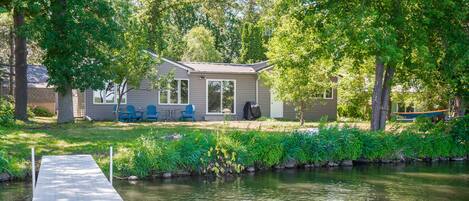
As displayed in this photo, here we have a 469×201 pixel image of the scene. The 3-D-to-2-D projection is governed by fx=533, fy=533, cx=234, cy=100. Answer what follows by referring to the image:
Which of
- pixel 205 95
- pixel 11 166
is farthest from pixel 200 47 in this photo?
pixel 11 166

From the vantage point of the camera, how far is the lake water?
10.1 m

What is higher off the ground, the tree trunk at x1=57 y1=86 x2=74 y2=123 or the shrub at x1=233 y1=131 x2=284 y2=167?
the tree trunk at x1=57 y1=86 x2=74 y2=123

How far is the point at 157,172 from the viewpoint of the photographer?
475 inches

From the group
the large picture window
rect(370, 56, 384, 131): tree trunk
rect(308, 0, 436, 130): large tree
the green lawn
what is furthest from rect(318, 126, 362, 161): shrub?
the large picture window

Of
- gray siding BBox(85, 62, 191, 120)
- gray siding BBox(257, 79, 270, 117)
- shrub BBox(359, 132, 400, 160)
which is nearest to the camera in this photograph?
shrub BBox(359, 132, 400, 160)

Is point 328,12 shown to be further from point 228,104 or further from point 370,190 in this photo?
point 228,104

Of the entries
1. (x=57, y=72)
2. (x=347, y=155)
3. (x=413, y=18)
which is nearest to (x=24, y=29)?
(x=57, y=72)

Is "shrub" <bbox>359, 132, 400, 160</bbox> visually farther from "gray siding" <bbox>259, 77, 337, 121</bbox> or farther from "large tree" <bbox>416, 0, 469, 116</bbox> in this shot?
"gray siding" <bbox>259, 77, 337, 121</bbox>

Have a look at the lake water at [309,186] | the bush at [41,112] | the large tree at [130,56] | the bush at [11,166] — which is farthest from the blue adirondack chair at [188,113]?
the bush at [11,166]

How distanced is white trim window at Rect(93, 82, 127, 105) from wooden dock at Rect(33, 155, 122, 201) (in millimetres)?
12300

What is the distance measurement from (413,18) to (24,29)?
12.5 meters

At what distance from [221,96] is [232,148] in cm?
1265

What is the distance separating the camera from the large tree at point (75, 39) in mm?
17875

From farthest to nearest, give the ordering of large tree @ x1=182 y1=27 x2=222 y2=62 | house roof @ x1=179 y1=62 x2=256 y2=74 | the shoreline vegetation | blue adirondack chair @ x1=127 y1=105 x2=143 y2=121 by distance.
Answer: large tree @ x1=182 y1=27 x2=222 y2=62, house roof @ x1=179 y1=62 x2=256 y2=74, blue adirondack chair @ x1=127 y1=105 x2=143 y2=121, the shoreline vegetation
